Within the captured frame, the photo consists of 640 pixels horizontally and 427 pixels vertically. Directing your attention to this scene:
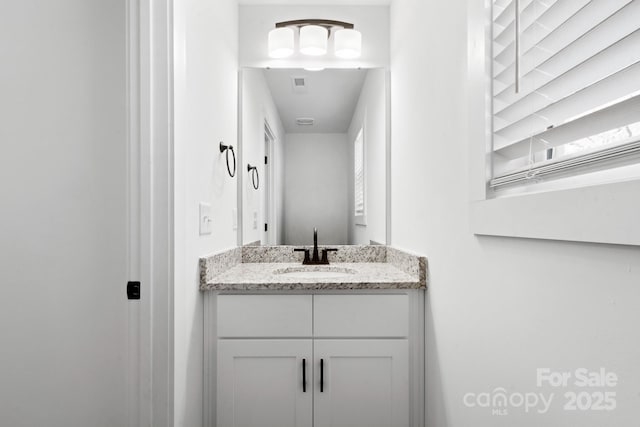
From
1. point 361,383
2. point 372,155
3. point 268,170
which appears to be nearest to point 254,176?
point 268,170

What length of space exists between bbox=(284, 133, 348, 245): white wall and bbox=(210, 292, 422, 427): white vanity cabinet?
0.67 metres

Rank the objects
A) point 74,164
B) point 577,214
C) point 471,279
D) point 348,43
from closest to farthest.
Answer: point 577,214, point 471,279, point 74,164, point 348,43

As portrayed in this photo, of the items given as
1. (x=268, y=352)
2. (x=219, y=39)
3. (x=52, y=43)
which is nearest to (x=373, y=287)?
(x=268, y=352)

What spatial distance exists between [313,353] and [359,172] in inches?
42.4

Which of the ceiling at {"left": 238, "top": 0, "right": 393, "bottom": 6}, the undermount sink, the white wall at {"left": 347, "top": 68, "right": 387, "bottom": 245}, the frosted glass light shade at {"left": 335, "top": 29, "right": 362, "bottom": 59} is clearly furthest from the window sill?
the ceiling at {"left": 238, "top": 0, "right": 393, "bottom": 6}

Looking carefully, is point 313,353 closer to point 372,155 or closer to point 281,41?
point 372,155

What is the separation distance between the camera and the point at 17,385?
125 centimetres

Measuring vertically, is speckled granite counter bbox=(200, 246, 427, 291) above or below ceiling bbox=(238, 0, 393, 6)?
below

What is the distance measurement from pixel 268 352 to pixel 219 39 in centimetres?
143

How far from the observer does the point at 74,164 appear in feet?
4.01

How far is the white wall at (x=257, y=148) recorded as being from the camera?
2062mm

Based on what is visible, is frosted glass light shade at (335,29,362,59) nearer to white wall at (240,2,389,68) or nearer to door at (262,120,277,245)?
white wall at (240,2,389,68)

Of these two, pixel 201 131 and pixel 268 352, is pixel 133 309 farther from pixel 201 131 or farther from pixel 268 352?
pixel 201 131

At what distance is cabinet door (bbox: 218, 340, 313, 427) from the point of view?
1.47m
